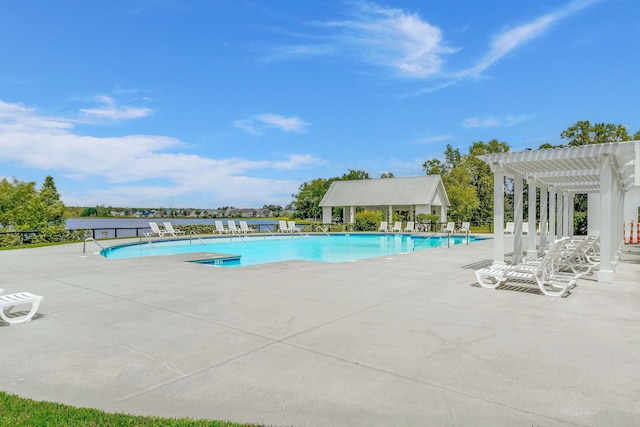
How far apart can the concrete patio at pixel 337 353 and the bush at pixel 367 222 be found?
22850mm

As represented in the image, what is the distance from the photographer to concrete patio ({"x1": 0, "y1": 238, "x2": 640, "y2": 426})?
2838 millimetres

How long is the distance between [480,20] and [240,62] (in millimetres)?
14610

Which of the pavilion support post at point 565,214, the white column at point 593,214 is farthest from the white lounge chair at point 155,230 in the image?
the white column at point 593,214

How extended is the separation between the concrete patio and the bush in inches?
900

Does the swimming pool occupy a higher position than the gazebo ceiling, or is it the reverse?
the gazebo ceiling

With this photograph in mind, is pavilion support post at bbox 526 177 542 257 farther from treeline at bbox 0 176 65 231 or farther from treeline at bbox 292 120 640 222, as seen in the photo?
treeline at bbox 0 176 65 231

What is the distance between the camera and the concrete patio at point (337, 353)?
2.84 metres

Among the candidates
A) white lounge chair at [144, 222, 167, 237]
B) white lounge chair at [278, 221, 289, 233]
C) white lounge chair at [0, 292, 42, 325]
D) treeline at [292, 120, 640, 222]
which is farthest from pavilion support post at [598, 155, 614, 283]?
white lounge chair at [278, 221, 289, 233]

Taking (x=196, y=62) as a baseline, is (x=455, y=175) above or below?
below

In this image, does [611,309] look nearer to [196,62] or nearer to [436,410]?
[436,410]

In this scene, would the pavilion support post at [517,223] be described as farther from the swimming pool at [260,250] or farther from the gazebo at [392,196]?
the gazebo at [392,196]

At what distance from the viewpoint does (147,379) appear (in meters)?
3.35

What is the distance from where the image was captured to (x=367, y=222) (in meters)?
30.5

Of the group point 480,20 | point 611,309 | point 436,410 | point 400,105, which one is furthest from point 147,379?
point 400,105
